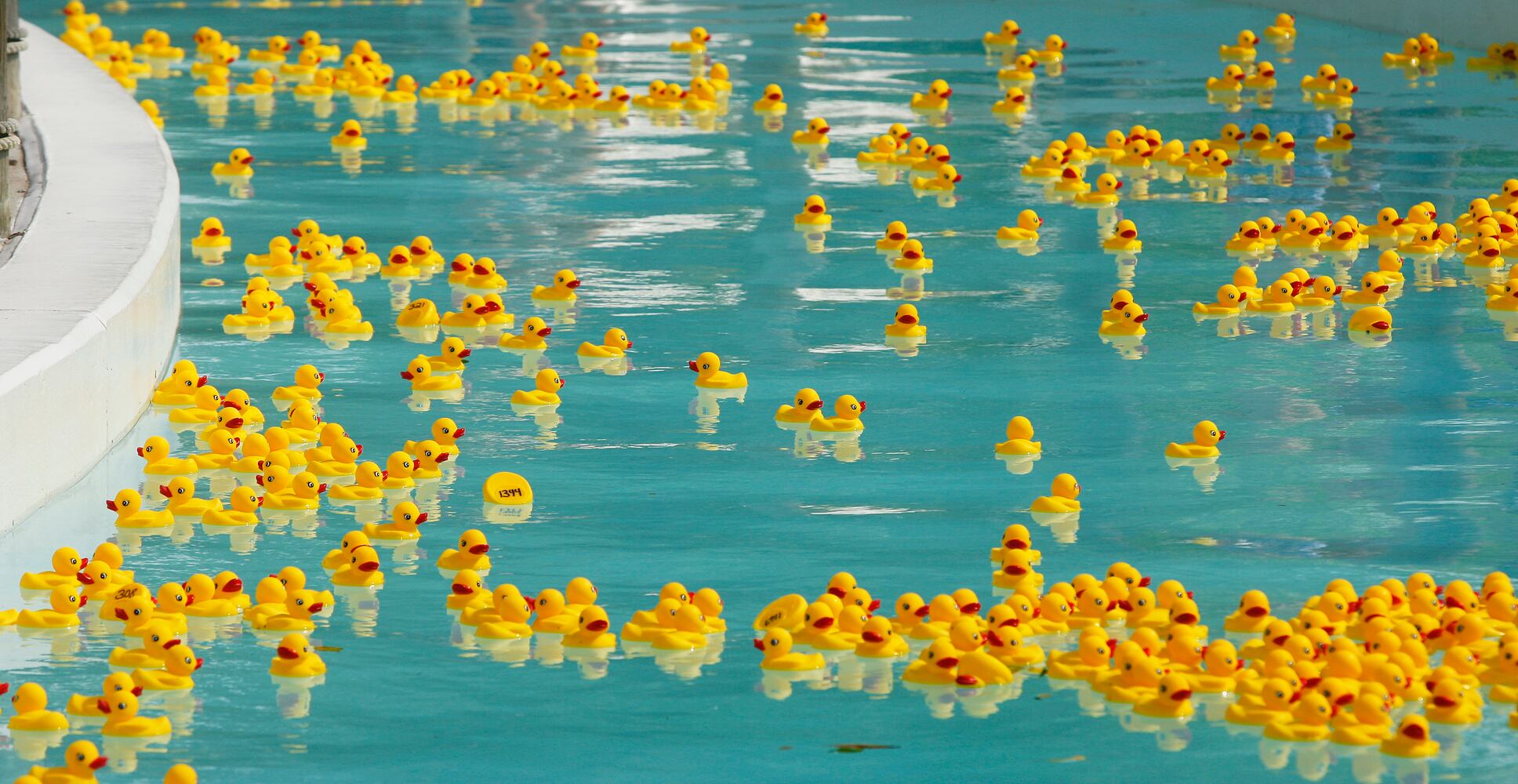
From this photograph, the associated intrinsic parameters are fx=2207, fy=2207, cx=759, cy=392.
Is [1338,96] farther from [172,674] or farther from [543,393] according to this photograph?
[172,674]

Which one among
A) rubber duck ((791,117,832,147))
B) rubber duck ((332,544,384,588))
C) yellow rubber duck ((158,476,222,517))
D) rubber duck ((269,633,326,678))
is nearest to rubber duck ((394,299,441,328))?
yellow rubber duck ((158,476,222,517))

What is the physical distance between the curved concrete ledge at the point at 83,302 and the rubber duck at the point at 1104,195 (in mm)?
5463

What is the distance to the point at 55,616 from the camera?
6852 millimetres

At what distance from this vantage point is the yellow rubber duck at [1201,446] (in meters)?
8.65

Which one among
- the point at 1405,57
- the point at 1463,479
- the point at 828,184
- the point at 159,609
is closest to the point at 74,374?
the point at 159,609

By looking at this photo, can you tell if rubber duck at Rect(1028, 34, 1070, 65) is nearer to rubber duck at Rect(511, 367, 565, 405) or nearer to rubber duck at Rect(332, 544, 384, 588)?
rubber duck at Rect(511, 367, 565, 405)

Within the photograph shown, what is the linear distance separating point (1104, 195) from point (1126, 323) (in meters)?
3.18

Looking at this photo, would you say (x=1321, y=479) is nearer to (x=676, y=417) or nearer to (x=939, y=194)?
(x=676, y=417)

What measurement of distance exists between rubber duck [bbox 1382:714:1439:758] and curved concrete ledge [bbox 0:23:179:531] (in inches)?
180

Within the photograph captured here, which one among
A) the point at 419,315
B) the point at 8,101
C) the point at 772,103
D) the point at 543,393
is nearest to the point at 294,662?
the point at 543,393

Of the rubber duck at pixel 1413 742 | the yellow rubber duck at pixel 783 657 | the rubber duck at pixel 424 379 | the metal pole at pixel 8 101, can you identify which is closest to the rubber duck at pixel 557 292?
the rubber duck at pixel 424 379

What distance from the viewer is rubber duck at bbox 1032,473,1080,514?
7.96m

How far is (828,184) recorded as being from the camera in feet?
46.8

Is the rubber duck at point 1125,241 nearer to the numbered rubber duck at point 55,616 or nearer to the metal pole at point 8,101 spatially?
the metal pole at point 8,101
